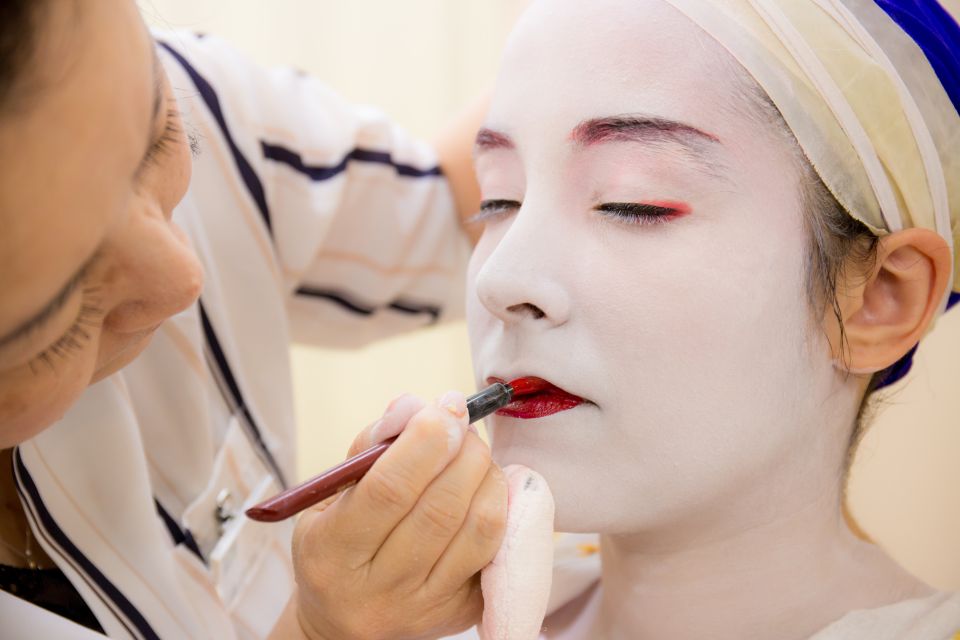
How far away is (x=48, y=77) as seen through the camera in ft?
1.72

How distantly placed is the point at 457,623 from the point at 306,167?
1.98 feet

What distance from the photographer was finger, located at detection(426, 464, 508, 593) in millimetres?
688

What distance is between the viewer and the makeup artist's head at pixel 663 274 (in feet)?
2.43

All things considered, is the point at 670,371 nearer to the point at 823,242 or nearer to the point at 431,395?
the point at 823,242

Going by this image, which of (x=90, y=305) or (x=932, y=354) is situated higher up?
(x=90, y=305)

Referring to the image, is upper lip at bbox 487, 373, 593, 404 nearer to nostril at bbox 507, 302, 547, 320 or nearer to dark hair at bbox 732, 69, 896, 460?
nostril at bbox 507, 302, 547, 320

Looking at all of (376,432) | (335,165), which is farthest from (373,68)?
(376,432)

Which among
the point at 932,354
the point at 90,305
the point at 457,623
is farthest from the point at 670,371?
the point at 932,354

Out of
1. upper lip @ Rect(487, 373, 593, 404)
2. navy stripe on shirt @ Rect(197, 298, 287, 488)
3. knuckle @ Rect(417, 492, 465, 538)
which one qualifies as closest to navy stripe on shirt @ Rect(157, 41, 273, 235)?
navy stripe on shirt @ Rect(197, 298, 287, 488)

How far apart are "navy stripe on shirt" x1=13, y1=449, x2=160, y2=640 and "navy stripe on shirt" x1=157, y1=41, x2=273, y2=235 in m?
0.39

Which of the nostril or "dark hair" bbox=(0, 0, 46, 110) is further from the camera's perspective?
the nostril

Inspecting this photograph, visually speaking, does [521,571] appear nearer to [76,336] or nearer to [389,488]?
[389,488]

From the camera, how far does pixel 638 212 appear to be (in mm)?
760

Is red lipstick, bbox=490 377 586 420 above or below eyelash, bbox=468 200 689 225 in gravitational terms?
below
